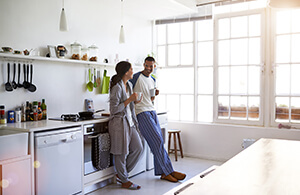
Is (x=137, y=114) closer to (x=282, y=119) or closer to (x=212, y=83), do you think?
(x=212, y=83)

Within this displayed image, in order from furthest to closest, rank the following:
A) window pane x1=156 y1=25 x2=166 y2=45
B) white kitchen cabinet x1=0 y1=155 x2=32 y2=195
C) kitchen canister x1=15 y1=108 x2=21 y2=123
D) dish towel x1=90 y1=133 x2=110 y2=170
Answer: window pane x1=156 y1=25 x2=166 y2=45 → dish towel x1=90 y1=133 x2=110 y2=170 → kitchen canister x1=15 y1=108 x2=21 y2=123 → white kitchen cabinet x1=0 y1=155 x2=32 y2=195

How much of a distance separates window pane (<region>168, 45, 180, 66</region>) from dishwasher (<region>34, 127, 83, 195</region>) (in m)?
2.81

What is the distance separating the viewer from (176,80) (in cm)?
558

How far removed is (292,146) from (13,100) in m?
2.89

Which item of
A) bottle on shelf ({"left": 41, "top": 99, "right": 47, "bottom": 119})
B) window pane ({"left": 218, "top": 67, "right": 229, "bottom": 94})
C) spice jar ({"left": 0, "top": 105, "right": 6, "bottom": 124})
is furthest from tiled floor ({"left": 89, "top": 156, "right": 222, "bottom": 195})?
spice jar ({"left": 0, "top": 105, "right": 6, "bottom": 124})

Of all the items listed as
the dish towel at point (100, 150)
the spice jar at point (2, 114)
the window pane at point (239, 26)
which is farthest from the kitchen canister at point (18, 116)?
the window pane at point (239, 26)

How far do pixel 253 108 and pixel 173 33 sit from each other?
203 cm

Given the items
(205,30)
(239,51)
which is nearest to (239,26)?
(239,51)

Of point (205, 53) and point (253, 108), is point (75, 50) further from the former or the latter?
point (253, 108)

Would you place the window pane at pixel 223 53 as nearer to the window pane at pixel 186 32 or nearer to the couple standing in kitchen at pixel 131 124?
the window pane at pixel 186 32

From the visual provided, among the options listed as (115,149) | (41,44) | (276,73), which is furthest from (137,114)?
(276,73)

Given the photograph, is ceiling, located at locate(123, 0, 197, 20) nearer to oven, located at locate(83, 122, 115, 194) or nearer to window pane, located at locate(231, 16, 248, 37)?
window pane, located at locate(231, 16, 248, 37)

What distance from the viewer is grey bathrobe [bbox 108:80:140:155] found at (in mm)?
3531

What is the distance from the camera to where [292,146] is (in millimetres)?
2297
